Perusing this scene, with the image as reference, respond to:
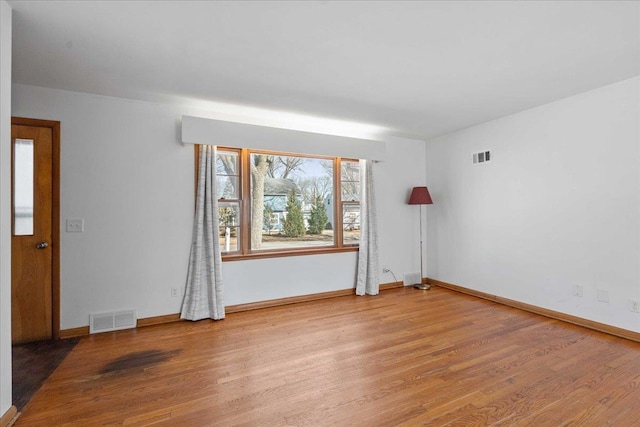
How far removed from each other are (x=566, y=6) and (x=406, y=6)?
993 millimetres

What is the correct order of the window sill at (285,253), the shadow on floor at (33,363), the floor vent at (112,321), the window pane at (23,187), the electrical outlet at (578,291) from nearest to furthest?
1. the shadow on floor at (33,363)
2. the window pane at (23,187)
3. the floor vent at (112,321)
4. the electrical outlet at (578,291)
5. the window sill at (285,253)

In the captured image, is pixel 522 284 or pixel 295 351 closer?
pixel 295 351

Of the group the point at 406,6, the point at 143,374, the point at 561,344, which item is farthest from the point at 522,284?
the point at 143,374

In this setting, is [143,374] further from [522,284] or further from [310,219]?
[522,284]

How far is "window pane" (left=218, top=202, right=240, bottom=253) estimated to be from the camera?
379 centimetres

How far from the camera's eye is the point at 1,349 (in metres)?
1.71

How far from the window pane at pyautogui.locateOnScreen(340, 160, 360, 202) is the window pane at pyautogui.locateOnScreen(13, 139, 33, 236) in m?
3.58

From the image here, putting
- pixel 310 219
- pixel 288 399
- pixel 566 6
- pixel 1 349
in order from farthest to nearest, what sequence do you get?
pixel 310 219 → pixel 288 399 → pixel 566 6 → pixel 1 349

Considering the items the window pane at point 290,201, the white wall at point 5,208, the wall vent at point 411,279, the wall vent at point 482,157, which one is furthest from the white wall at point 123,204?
the wall vent at point 482,157

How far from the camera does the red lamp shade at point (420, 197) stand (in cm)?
464

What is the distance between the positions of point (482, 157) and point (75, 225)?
5034 millimetres

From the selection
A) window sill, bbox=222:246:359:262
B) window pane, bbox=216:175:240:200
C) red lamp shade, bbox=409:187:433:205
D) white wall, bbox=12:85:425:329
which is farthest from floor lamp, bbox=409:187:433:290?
window pane, bbox=216:175:240:200

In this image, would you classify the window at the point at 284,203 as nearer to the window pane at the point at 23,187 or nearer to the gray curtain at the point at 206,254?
the gray curtain at the point at 206,254

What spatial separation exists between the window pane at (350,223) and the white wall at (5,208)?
3.59 m
